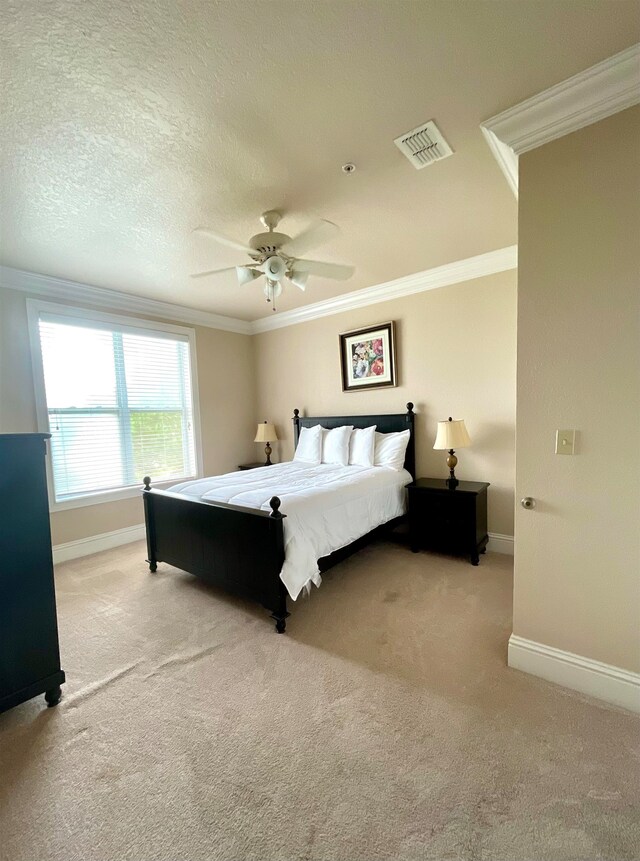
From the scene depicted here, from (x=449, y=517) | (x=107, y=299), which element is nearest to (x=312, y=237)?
(x=449, y=517)

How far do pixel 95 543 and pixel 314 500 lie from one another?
266cm

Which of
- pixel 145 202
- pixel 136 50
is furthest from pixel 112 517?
pixel 136 50

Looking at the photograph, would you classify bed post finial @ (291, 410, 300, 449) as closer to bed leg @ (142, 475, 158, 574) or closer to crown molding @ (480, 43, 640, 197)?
bed leg @ (142, 475, 158, 574)

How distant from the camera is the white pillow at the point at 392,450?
3.69 meters

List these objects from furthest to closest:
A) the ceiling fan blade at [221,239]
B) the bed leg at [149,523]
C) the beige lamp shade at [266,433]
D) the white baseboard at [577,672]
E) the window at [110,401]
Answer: the beige lamp shade at [266,433], the window at [110,401], the bed leg at [149,523], the ceiling fan blade at [221,239], the white baseboard at [577,672]

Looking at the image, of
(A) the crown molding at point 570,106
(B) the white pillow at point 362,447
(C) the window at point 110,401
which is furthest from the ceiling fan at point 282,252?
(C) the window at point 110,401

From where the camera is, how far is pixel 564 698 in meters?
1.64

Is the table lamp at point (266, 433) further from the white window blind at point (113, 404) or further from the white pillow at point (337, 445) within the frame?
the white pillow at point (337, 445)

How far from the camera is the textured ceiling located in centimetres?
126

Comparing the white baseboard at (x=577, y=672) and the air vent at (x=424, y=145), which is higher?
the air vent at (x=424, y=145)

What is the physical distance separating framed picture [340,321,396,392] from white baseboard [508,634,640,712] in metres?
2.69

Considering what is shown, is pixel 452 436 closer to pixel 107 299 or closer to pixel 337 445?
pixel 337 445

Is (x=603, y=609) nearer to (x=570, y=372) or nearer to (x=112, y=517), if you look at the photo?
(x=570, y=372)

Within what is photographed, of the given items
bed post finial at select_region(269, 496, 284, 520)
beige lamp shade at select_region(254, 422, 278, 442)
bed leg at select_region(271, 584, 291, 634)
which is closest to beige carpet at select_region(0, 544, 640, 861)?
bed leg at select_region(271, 584, 291, 634)
